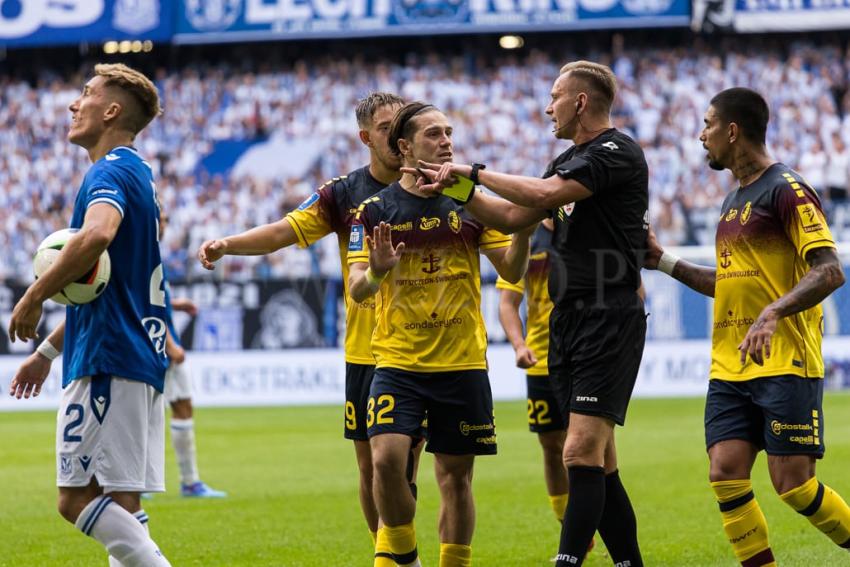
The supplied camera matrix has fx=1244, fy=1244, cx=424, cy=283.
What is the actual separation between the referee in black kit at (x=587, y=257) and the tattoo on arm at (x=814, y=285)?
760mm

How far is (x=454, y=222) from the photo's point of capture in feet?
21.0

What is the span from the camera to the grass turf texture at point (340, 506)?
8133 millimetres

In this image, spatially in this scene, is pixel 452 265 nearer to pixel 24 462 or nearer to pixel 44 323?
pixel 24 462

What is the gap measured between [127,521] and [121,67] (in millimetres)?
2126

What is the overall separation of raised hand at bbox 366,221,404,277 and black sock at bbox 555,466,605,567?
1313 mm

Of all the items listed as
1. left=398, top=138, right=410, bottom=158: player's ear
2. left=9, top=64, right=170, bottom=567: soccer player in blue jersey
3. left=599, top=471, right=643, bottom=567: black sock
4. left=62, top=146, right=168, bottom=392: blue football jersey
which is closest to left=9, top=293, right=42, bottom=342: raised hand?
left=9, top=64, right=170, bottom=567: soccer player in blue jersey

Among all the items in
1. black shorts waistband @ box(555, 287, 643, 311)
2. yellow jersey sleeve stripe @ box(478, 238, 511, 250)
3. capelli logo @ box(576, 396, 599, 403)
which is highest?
yellow jersey sleeve stripe @ box(478, 238, 511, 250)

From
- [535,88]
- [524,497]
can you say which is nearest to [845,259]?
[535,88]

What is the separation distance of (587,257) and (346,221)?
1671 mm

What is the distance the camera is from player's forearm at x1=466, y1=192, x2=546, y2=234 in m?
5.79

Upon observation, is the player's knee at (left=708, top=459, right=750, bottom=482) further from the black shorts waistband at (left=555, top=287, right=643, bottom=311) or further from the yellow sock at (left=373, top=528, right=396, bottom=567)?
the yellow sock at (left=373, top=528, right=396, bottom=567)

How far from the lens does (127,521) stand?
5289 mm

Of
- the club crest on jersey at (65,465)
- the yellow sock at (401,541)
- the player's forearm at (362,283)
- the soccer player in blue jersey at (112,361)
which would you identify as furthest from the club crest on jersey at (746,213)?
the club crest on jersey at (65,465)

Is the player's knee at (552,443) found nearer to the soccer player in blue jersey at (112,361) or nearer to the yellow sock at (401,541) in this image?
the yellow sock at (401,541)
